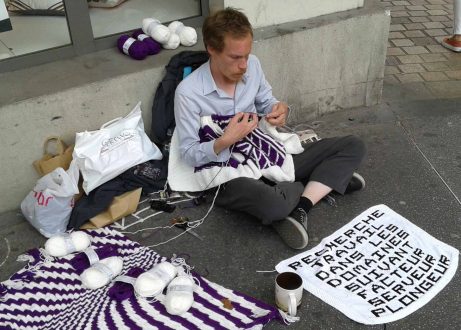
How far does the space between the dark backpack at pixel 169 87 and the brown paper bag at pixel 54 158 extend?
55 cm

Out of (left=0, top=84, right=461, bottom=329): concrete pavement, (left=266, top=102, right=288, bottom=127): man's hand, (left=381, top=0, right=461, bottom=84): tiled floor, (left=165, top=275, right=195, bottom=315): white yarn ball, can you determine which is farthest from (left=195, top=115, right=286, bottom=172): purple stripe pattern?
(left=381, top=0, right=461, bottom=84): tiled floor

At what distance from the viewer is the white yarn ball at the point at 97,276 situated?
2.55 metres

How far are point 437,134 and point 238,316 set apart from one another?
2.32 metres

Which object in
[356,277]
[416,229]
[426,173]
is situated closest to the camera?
[356,277]

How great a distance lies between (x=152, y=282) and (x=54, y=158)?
101 centimetres

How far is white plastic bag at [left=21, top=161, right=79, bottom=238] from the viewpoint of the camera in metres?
2.84

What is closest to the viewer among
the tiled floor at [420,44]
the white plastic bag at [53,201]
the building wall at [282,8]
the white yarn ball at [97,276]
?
the white yarn ball at [97,276]

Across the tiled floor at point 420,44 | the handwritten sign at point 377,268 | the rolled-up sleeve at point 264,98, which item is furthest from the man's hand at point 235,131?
the tiled floor at point 420,44

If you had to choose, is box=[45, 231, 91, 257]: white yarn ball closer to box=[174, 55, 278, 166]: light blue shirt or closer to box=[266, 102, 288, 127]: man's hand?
box=[174, 55, 278, 166]: light blue shirt

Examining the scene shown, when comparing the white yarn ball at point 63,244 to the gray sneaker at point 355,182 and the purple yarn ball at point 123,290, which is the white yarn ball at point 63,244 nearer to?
the purple yarn ball at point 123,290

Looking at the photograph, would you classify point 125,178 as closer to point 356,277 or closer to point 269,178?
point 269,178

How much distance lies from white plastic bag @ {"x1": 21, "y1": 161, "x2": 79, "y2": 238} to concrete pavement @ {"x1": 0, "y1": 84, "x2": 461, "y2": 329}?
13 centimetres

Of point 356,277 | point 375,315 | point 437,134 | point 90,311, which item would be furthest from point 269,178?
point 437,134

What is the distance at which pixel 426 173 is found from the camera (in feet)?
11.2
